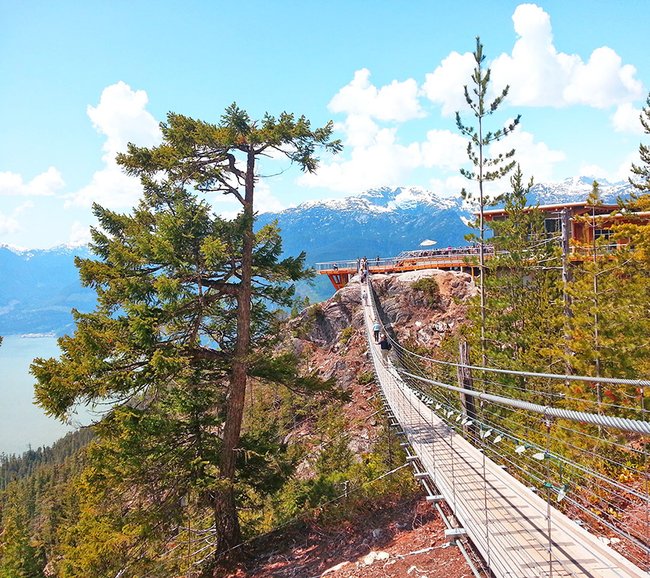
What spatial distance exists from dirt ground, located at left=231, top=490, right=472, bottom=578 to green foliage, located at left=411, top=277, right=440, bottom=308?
44.4 ft

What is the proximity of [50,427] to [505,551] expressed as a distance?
231476 mm

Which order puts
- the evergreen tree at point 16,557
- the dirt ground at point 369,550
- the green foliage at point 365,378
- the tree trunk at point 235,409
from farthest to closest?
the evergreen tree at point 16,557, the green foliage at point 365,378, the tree trunk at point 235,409, the dirt ground at point 369,550

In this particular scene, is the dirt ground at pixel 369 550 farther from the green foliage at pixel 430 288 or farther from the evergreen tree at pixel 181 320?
the green foliage at pixel 430 288

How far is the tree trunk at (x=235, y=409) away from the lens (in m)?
7.30

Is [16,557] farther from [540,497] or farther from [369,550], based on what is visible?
[540,497]

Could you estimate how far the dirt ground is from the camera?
4.37 m

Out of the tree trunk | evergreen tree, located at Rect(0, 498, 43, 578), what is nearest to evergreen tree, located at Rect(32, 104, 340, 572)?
the tree trunk

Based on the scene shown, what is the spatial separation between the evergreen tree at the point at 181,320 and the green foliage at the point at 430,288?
483 inches

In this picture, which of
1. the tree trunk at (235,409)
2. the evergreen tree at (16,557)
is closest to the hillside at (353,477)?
the tree trunk at (235,409)

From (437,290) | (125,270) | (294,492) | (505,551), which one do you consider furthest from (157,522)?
(437,290)

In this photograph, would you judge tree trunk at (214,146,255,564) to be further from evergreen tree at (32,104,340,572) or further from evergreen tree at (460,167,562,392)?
evergreen tree at (460,167,562,392)

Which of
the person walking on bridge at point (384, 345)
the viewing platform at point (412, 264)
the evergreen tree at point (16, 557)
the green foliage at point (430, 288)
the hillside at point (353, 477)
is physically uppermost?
the viewing platform at point (412, 264)

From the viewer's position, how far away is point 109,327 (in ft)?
21.7


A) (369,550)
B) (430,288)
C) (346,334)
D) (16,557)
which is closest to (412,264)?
(430,288)
